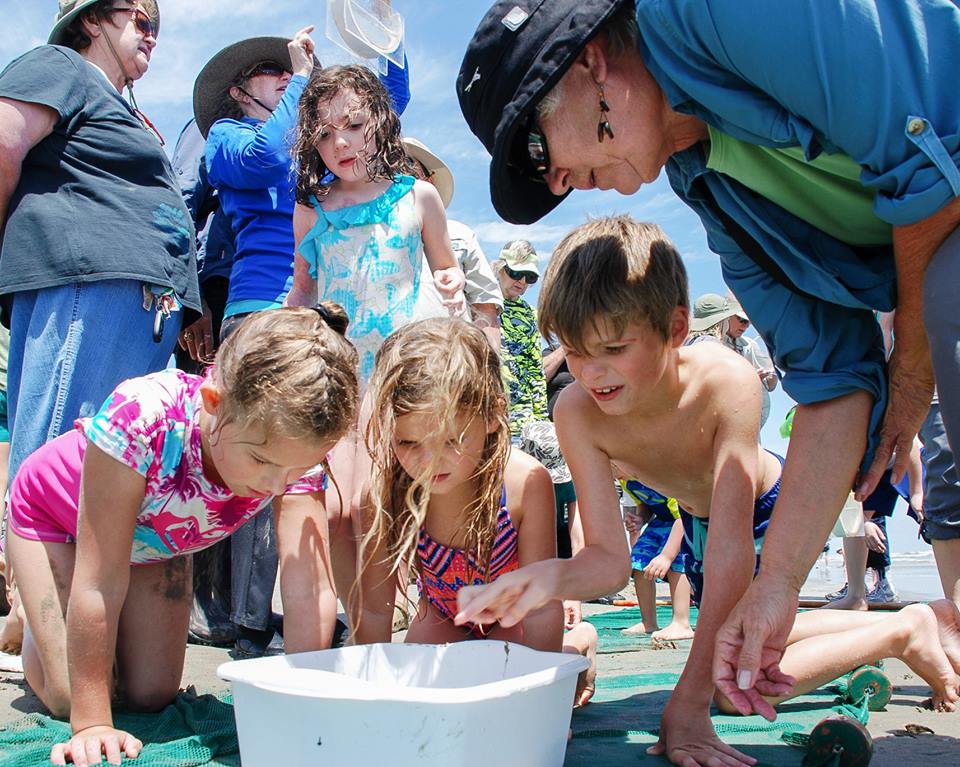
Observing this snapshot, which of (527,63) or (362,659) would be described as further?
(362,659)

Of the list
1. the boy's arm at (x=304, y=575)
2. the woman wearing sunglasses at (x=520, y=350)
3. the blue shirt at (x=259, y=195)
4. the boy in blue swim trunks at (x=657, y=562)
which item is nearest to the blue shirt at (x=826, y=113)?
the boy's arm at (x=304, y=575)

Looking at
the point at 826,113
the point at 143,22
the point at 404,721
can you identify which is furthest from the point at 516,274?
the point at 404,721

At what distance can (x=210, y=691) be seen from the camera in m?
2.52

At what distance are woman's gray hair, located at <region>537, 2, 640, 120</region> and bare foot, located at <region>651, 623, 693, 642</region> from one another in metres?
2.70

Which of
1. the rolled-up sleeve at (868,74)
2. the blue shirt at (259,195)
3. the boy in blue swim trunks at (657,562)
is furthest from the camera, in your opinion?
the boy in blue swim trunks at (657,562)

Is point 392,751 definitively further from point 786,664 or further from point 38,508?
point 38,508

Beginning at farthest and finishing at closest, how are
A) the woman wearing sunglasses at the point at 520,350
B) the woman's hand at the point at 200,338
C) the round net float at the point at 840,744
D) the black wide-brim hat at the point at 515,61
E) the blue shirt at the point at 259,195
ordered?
the woman wearing sunglasses at the point at 520,350 → the woman's hand at the point at 200,338 → the blue shirt at the point at 259,195 → the round net float at the point at 840,744 → the black wide-brim hat at the point at 515,61

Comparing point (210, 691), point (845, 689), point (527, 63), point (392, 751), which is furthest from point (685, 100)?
point (210, 691)

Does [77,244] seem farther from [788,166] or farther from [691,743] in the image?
[691,743]

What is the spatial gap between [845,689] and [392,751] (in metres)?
1.49

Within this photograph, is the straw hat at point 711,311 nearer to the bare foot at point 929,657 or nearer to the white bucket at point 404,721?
the bare foot at point 929,657

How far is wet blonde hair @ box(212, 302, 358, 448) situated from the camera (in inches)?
72.1

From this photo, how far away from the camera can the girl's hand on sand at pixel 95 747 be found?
174 cm

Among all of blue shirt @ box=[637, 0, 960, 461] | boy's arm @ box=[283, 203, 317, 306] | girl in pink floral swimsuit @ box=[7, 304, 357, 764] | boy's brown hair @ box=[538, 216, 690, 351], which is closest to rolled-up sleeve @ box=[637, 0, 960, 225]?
blue shirt @ box=[637, 0, 960, 461]
